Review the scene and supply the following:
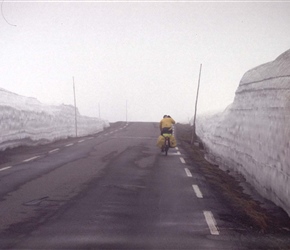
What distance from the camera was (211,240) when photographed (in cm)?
539

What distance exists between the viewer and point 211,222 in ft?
20.7

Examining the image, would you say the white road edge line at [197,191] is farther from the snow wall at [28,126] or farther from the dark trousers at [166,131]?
the snow wall at [28,126]

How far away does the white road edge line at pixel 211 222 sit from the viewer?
5812 mm

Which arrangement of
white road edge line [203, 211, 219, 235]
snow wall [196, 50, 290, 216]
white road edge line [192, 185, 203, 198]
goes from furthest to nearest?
white road edge line [192, 185, 203, 198]
snow wall [196, 50, 290, 216]
white road edge line [203, 211, 219, 235]

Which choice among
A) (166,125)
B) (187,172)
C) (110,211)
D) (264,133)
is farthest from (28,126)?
(110,211)

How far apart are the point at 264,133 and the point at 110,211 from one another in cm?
508

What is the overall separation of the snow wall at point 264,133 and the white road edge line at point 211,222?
1574 mm

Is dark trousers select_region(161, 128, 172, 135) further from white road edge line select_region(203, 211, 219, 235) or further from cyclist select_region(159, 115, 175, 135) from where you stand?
white road edge line select_region(203, 211, 219, 235)

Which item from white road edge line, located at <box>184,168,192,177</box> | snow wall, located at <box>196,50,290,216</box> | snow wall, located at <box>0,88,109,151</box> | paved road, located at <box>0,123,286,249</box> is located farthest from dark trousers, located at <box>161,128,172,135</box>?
snow wall, located at <box>0,88,109,151</box>

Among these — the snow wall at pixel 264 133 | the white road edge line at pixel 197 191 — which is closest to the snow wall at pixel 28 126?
the snow wall at pixel 264 133

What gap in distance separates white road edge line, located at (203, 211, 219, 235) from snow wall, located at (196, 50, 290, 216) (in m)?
1.57

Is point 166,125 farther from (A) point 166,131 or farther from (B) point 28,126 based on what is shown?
(B) point 28,126

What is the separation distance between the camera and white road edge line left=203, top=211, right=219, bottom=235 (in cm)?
581

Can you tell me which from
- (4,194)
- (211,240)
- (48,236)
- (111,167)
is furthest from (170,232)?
(111,167)
